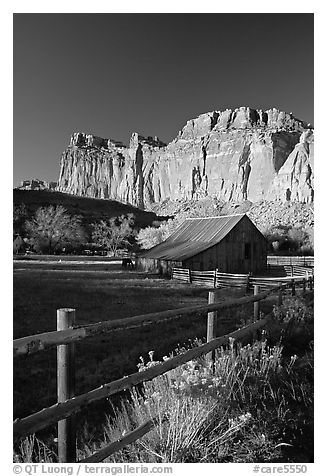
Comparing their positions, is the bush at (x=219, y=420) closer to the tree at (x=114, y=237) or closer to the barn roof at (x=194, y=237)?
the barn roof at (x=194, y=237)

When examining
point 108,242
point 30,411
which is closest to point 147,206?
point 108,242

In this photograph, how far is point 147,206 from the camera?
125 meters

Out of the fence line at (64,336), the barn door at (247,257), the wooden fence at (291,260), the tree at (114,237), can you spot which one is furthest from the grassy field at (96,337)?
the tree at (114,237)

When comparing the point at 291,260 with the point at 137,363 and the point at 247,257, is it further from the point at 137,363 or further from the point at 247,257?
the point at 137,363

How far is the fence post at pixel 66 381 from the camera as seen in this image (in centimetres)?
200

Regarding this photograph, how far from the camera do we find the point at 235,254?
20.2 meters

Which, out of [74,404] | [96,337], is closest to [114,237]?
[96,337]

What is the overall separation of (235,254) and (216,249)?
4.52 feet

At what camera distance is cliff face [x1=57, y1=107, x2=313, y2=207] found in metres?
101

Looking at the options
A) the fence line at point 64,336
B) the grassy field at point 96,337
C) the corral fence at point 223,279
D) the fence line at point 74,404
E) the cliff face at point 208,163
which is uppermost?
the cliff face at point 208,163

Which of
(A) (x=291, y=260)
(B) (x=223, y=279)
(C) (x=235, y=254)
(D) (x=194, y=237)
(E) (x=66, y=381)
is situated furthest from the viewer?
(A) (x=291, y=260)

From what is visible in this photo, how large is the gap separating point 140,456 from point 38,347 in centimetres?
107

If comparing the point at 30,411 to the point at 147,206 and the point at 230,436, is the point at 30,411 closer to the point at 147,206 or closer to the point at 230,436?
the point at 230,436

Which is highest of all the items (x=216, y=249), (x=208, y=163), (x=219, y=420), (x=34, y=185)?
(x=208, y=163)
